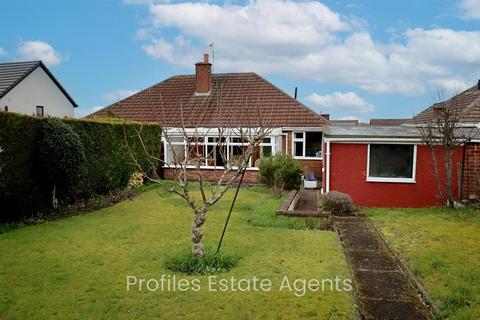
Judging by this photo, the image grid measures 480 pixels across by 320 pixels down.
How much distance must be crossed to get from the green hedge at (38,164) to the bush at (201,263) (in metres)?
1.70

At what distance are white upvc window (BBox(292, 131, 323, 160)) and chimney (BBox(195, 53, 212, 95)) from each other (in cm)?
667

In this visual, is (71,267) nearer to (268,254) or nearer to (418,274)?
(268,254)

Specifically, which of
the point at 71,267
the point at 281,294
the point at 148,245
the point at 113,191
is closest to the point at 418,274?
the point at 281,294

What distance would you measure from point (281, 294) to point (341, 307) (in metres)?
0.85

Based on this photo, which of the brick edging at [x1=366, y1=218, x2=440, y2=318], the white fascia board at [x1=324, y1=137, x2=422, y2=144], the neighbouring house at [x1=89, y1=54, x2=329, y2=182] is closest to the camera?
the brick edging at [x1=366, y1=218, x2=440, y2=318]

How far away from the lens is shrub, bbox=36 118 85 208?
34.5 ft

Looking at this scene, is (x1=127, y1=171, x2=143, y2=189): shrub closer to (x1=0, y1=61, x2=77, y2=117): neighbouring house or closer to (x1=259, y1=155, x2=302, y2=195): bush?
(x1=259, y1=155, x2=302, y2=195): bush

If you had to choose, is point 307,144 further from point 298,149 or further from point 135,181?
point 135,181

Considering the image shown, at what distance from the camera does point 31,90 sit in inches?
1046

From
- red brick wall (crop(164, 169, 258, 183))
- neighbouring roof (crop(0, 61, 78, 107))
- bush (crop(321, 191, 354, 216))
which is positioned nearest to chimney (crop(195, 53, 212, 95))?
red brick wall (crop(164, 169, 258, 183))

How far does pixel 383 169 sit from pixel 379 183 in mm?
488

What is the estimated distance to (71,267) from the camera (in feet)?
21.7

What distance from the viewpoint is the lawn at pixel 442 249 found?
5367mm

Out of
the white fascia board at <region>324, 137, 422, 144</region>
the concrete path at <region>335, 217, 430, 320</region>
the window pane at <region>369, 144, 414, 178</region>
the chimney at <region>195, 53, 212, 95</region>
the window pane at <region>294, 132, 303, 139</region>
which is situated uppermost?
the chimney at <region>195, 53, 212, 95</region>
